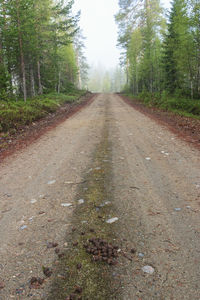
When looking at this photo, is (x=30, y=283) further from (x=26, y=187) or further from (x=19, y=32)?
(x=19, y=32)

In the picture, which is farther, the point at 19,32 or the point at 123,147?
the point at 19,32

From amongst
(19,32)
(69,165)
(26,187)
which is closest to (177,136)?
(69,165)

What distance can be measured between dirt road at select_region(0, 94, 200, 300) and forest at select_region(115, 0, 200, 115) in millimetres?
10465

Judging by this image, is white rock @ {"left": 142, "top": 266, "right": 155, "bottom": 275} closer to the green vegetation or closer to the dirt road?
the dirt road

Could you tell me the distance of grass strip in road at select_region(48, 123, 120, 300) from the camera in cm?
177

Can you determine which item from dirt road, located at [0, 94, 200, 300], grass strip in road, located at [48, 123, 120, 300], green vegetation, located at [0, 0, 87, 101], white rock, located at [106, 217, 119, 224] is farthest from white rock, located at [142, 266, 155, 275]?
green vegetation, located at [0, 0, 87, 101]

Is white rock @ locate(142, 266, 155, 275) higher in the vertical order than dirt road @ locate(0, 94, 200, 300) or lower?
lower

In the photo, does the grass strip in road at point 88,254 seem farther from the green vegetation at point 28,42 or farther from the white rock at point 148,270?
the green vegetation at point 28,42

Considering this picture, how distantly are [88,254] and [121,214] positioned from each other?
0.87 meters

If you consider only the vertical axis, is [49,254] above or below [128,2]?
below

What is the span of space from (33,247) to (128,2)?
36410 mm

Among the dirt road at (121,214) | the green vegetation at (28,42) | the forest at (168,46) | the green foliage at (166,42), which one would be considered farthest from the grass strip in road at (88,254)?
the green foliage at (166,42)

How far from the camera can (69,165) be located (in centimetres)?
499

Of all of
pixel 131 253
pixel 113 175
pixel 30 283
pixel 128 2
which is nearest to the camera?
pixel 30 283
